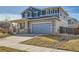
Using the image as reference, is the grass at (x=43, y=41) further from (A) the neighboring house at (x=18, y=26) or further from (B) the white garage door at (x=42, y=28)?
(A) the neighboring house at (x=18, y=26)

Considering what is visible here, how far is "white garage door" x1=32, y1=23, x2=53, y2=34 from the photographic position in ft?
9.81

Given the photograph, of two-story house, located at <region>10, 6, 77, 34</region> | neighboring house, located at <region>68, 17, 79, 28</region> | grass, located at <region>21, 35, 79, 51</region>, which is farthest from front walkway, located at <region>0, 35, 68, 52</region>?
neighboring house, located at <region>68, 17, 79, 28</region>

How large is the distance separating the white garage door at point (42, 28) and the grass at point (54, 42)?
0.08 meters

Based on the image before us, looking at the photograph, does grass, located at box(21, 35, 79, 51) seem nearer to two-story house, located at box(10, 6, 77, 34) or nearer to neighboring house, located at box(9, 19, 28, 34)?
two-story house, located at box(10, 6, 77, 34)

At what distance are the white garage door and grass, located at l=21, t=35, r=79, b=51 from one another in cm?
8

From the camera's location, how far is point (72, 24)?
2.99 metres

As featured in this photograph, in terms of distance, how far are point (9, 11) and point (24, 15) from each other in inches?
9.7

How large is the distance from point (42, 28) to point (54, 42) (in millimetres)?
298
